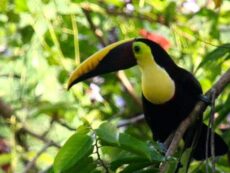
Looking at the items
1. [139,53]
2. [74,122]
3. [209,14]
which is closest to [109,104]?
[74,122]

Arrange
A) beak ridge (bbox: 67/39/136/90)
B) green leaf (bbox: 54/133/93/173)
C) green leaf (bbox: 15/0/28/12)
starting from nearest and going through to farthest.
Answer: green leaf (bbox: 54/133/93/173) → beak ridge (bbox: 67/39/136/90) → green leaf (bbox: 15/0/28/12)

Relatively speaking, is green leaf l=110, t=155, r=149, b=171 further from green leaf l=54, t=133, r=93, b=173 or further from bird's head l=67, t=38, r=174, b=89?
bird's head l=67, t=38, r=174, b=89

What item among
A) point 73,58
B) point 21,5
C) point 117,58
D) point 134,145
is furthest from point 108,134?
point 73,58

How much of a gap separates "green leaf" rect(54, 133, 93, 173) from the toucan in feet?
1.57

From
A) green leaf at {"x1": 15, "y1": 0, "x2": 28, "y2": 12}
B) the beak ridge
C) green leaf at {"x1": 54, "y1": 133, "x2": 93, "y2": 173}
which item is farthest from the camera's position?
green leaf at {"x1": 15, "y1": 0, "x2": 28, "y2": 12}


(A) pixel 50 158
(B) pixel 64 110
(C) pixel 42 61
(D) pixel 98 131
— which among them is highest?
(D) pixel 98 131

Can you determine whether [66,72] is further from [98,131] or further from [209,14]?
[98,131]

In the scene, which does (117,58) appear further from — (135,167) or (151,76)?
(135,167)

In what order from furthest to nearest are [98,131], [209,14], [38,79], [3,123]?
[3,123] < [38,79] < [209,14] < [98,131]

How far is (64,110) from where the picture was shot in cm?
214

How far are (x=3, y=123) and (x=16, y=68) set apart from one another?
0.70ft

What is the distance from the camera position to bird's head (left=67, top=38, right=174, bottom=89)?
1580 mm

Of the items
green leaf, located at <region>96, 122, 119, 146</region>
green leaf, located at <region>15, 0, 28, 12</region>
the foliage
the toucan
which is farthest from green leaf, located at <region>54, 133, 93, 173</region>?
green leaf, located at <region>15, 0, 28, 12</region>

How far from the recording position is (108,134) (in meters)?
1.06
